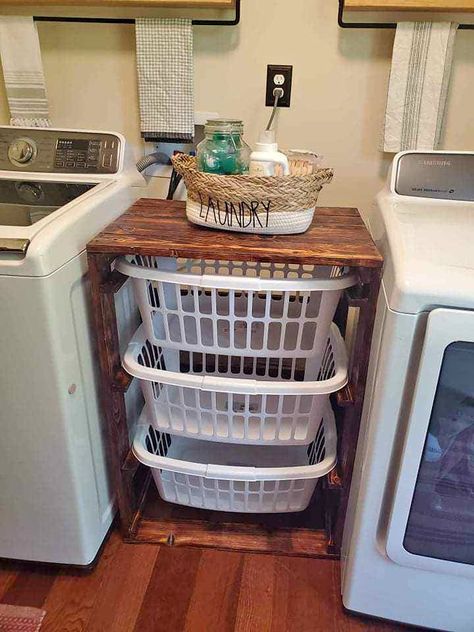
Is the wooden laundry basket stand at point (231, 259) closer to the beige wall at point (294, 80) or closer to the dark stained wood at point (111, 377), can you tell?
the dark stained wood at point (111, 377)

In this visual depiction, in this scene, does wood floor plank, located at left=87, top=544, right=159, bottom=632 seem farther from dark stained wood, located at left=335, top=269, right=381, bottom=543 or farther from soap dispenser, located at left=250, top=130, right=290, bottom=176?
soap dispenser, located at left=250, top=130, right=290, bottom=176

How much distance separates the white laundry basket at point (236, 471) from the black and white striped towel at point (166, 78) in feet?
2.93

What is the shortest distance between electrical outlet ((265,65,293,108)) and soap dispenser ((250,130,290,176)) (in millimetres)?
539

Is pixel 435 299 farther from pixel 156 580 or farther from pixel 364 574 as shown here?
pixel 156 580

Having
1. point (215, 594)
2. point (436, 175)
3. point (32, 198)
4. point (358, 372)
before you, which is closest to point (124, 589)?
point (215, 594)

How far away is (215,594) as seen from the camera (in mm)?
1229

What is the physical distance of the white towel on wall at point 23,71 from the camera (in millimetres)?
1483

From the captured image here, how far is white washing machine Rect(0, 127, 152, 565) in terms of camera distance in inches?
37.3

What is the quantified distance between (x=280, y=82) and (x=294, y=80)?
4 centimetres

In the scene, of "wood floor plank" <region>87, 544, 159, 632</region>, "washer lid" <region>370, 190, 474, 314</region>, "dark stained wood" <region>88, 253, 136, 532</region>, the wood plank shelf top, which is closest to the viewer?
"washer lid" <region>370, 190, 474, 314</region>

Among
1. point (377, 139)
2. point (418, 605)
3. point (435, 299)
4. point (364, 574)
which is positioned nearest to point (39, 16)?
point (377, 139)

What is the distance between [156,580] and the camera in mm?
1258

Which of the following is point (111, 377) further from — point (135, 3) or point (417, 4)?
point (417, 4)

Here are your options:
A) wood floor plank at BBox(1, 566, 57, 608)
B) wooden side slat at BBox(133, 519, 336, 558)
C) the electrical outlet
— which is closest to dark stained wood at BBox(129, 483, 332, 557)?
wooden side slat at BBox(133, 519, 336, 558)
